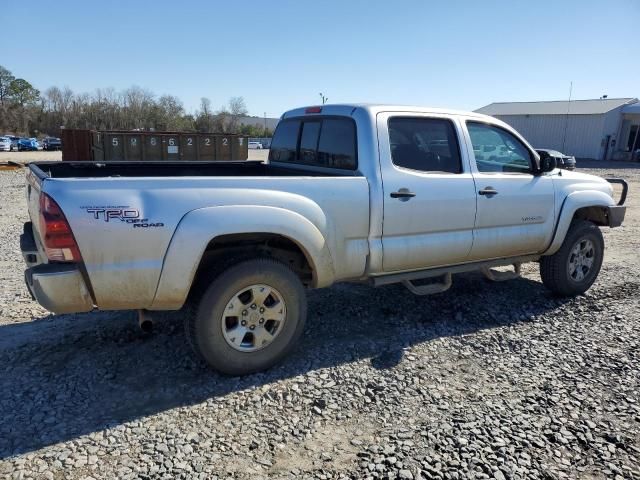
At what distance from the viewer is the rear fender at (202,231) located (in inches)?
126

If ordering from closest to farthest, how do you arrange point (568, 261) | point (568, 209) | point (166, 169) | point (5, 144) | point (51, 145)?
point (166, 169)
point (568, 209)
point (568, 261)
point (5, 144)
point (51, 145)

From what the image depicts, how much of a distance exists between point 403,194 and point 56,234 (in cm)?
254

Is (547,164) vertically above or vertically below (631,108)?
below

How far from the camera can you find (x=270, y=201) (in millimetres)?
3477

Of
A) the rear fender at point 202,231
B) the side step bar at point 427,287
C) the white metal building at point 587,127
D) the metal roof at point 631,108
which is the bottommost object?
the side step bar at point 427,287

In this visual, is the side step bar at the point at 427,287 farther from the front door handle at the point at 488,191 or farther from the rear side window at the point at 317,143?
the rear side window at the point at 317,143

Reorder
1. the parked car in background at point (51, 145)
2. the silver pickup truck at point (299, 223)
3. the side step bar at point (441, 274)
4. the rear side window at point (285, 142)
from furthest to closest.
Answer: the parked car in background at point (51, 145) → the rear side window at point (285, 142) → the side step bar at point (441, 274) → the silver pickup truck at point (299, 223)

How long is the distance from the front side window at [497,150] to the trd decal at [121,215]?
310 cm

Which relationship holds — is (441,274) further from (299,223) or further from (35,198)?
(35,198)

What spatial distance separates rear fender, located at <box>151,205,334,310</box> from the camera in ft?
10.5

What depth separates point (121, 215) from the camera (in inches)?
120

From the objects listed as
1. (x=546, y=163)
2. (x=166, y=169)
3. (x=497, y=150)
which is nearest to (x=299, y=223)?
(x=166, y=169)

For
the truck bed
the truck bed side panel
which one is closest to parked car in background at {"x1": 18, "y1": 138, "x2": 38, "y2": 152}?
the truck bed

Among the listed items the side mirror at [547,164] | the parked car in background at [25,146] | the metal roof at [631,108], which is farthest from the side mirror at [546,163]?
the parked car in background at [25,146]
